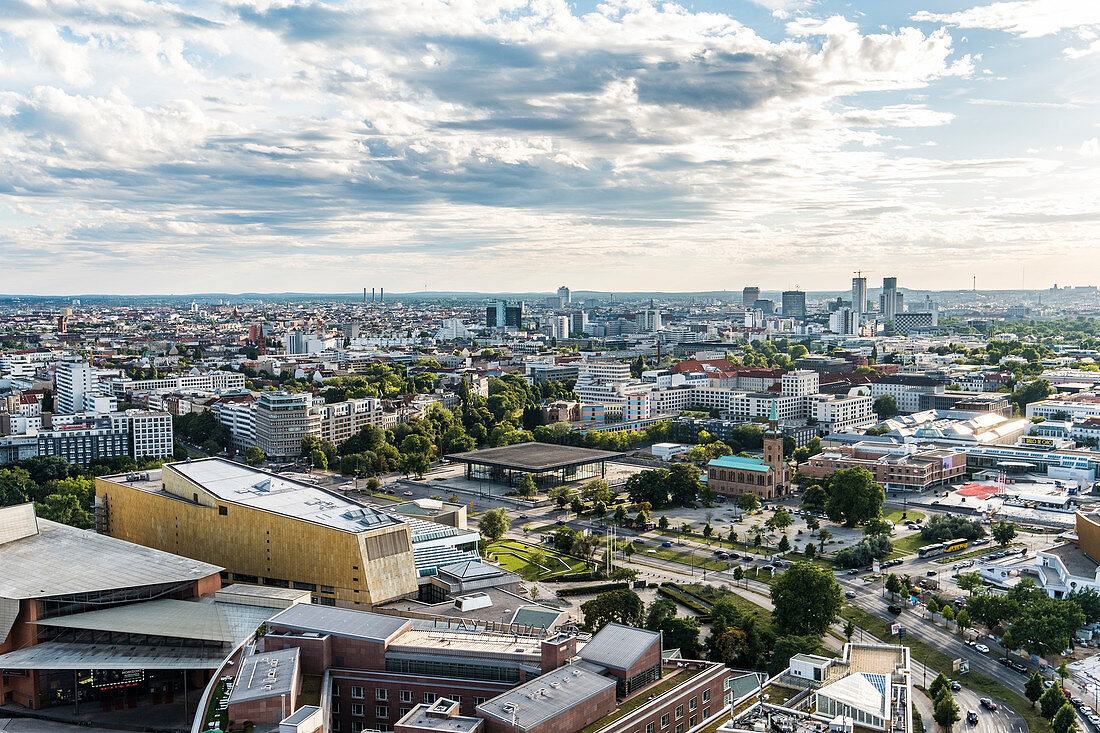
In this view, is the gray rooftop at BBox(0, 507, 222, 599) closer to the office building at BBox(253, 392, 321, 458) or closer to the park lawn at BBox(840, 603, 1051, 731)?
the park lawn at BBox(840, 603, 1051, 731)

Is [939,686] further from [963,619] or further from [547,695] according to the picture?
[547,695]

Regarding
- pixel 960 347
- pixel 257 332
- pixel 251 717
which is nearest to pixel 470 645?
pixel 251 717

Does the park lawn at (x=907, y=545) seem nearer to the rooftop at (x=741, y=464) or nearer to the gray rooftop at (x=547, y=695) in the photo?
the rooftop at (x=741, y=464)

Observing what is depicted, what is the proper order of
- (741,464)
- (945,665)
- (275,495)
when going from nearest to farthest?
(945,665) < (275,495) < (741,464)

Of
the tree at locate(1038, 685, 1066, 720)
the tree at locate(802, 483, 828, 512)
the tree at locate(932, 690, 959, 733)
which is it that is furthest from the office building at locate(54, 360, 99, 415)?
the tree at locate(1038, 685, 1066, 720)

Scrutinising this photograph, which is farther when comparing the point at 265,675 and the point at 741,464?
the point at 741,464

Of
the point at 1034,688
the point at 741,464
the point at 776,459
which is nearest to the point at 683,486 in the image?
the point at 741,464
